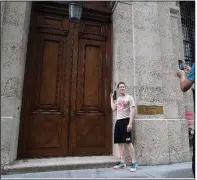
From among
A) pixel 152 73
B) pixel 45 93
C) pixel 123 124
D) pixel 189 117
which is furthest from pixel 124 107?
pixel 189 117

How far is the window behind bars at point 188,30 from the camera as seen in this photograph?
6.47 metres

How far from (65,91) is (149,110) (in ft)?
6.80

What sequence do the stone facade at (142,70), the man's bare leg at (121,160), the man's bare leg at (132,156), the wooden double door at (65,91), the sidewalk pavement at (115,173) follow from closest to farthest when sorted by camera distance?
1. the sidewalk pavement at (115,173)
2. the man's bare leg at (132,156)
3. the man's bare leg at (121,160)
4. the stone facade at (142,70)
5. the wooden double door at (65,91)

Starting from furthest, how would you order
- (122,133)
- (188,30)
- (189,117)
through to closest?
(188,30) < (189,117) < (122,133)

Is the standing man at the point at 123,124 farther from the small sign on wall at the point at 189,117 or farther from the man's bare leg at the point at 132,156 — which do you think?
the small sign on wall at the point at 189,117

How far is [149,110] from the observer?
5.15 metres

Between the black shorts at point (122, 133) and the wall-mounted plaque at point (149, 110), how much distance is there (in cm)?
72

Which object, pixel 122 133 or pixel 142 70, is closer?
pixel 122 133

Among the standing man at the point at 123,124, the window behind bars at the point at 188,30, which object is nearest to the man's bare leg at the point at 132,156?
the standing man at the point at 123,124

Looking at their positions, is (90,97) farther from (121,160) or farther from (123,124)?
(121,160)

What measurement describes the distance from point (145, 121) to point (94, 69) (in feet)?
5.94

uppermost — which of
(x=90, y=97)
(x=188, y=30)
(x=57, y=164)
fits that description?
(x=188, y=30)

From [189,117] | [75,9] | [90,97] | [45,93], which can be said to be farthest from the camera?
[189,117]

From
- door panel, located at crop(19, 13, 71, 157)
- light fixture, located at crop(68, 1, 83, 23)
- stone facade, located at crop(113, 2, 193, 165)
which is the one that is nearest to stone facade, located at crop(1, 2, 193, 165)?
stone facade, located at crop(113, 2, 193, 165)
